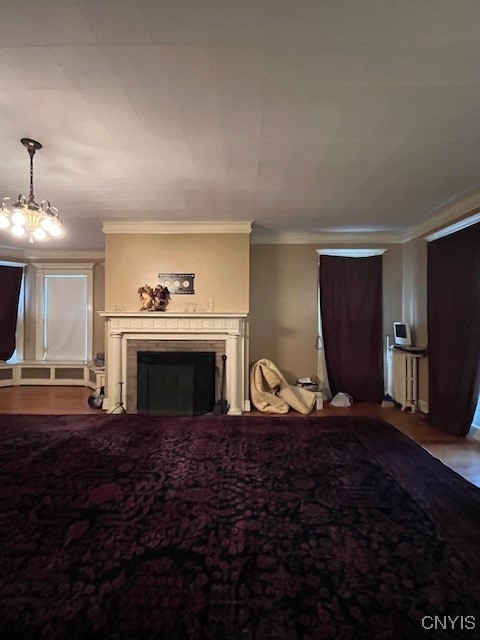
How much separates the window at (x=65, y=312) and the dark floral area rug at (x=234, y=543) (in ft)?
11.8

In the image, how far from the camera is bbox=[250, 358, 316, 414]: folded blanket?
4098mm

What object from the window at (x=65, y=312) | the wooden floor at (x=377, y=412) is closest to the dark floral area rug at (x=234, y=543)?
the wooden floor at (x=377, y=412)

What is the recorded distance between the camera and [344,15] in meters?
1.27

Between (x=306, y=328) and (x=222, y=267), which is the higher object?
(x=222, y=267)

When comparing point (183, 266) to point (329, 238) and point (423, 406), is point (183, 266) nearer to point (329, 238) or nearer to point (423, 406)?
point (329, 238)

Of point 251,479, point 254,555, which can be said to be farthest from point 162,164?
point 254,555

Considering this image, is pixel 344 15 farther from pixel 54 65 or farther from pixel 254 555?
pixel 254 555

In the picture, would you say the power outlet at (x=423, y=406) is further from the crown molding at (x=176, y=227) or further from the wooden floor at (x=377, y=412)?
the crown molding at (x=176, y=227)

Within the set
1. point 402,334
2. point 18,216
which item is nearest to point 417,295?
point 402,334

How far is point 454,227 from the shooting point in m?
3.47

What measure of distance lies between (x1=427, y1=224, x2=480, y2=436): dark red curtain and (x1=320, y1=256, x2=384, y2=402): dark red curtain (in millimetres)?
876

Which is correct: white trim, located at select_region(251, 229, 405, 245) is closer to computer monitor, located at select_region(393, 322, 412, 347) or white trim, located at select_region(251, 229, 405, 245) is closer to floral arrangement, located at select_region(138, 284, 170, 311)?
computer monitor, located at select_region(393, 322, 412, 347)

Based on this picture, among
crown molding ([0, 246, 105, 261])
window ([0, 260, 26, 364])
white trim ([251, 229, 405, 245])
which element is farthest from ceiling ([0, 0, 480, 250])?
window ([0, 260, 26, 364])

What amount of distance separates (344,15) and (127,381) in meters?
4.02
